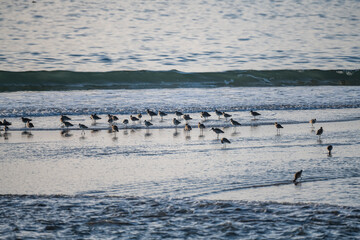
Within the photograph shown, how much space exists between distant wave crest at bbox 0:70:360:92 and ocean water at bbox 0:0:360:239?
14cm

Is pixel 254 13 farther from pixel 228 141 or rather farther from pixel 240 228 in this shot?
pixel 240 228

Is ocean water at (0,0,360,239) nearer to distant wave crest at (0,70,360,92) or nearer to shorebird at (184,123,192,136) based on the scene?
distant wave crest at (0,70,360,92)

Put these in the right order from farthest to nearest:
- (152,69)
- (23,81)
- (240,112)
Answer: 1. (152,69)
2. (23,81)
3. (240,112)

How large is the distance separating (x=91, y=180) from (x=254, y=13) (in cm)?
5600

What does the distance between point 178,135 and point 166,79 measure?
2017 cm

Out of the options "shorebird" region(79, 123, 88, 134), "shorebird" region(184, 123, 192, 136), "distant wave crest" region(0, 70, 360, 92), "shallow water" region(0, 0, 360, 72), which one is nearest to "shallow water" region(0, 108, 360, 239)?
"shorebird" region(184, 123, 192, 136)

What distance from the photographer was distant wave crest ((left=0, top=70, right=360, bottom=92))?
33906 mm

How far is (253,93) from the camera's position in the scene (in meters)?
28.8

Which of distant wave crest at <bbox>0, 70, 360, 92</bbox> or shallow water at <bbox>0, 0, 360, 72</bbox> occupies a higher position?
shallow water at <bbox>0, 0, 360, 72</bbox>

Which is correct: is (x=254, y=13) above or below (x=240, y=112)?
above

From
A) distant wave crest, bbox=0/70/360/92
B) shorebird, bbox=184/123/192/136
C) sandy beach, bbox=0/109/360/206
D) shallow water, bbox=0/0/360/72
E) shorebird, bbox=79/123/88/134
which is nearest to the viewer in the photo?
sandy beach, bbox=0/109/360/206

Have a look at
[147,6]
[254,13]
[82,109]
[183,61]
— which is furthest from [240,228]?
[147,6]

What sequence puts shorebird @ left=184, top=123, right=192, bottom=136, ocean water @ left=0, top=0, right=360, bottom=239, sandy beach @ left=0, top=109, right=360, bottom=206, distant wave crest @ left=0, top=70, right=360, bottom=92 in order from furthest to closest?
1. distant wave crest @ left=0, top=70, right=360, bottom=92
2. shorebird @ left=184, top=123, right=192, bottom=136
3. sandy beach @ left=0, top=109, right=360, bottom=206
4. ocean water @ left=0, top=0, right=360, bottom=239

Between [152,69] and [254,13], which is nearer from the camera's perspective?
[152,69]
